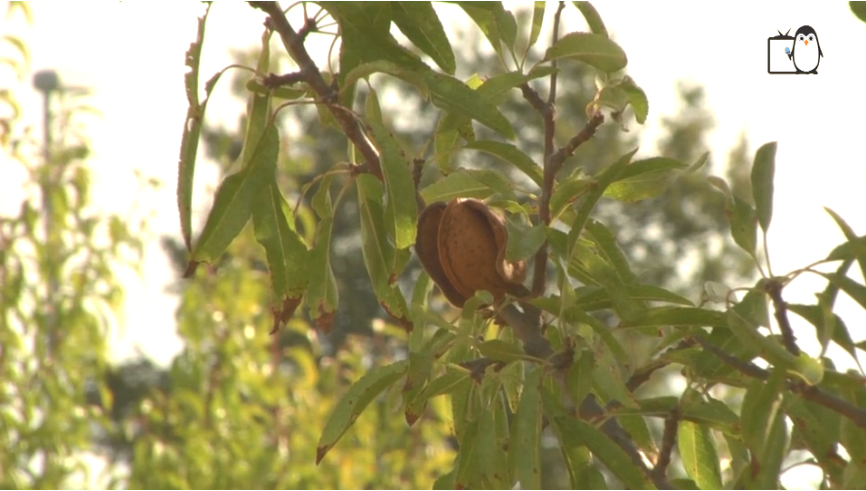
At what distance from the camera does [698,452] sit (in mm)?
1045

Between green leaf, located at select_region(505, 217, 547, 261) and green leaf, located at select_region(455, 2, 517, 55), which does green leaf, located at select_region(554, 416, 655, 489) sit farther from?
green leaf, located at select_region(455, 2, 517, 55)

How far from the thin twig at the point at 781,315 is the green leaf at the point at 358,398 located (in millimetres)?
277

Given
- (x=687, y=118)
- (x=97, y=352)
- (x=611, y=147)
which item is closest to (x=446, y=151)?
(x=97, y=352)

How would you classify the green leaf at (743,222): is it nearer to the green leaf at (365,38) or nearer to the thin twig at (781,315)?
the thin twig at (781,315)

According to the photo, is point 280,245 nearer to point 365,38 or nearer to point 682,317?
point 365,38

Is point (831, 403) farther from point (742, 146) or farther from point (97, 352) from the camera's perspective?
point (742, 146)

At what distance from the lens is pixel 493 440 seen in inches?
36.3

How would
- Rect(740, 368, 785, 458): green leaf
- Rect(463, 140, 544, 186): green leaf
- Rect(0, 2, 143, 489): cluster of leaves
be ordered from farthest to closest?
Rect(0, 2, 143, 489): cluster of leaves → Rect(463, 140, 544, 186): green leaf → Rect(740, 368, 785, 458): green leaf

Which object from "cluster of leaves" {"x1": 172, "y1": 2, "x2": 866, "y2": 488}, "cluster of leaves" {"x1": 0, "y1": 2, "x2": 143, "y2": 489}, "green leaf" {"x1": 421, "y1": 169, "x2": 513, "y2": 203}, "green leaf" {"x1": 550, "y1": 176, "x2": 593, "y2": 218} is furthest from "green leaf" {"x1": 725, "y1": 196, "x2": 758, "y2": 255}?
"cluster of leaves" {"x1": 0, "y1": 2, "x2": 143, "y2": 489}

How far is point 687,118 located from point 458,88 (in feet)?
45.5

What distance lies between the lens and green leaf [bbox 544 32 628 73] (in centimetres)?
100

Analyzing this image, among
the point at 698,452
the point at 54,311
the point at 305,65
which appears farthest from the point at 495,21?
the point at 54,311

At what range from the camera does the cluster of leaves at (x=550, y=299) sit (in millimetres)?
874

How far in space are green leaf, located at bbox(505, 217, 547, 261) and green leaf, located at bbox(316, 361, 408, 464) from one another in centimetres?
14
